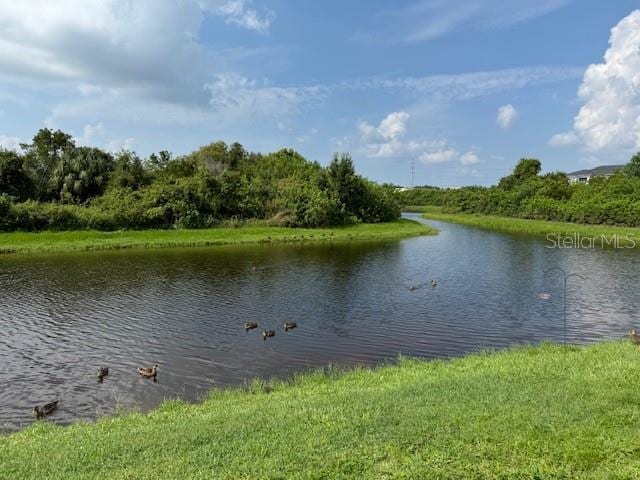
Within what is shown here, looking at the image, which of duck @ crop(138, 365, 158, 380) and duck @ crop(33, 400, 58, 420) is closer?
duck @ crop(33, 400, 58, 420)

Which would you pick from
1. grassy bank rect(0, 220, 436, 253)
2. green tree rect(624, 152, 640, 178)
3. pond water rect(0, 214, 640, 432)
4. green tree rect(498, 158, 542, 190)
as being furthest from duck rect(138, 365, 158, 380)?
green tree rect(624, 152, 640, 178)

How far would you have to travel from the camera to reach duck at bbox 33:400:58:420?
42.3 ft

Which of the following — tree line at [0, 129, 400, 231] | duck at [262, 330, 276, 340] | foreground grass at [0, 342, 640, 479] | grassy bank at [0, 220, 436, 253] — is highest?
tree line at [0, 129, 400, 231]

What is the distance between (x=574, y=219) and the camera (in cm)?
8150

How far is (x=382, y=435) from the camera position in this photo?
834 cm

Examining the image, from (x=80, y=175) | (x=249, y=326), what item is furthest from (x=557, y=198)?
(x=249, y=326)

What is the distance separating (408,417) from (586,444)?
289 centimetres

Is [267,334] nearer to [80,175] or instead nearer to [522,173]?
[80,175]

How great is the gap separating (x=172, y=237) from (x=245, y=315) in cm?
3314

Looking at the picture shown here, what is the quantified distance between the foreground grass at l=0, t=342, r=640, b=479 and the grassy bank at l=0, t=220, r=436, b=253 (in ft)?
131

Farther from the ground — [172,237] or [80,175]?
[80,175]

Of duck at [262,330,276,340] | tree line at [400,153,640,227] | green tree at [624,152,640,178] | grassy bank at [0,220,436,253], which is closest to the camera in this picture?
duck at [262,330,276,340]

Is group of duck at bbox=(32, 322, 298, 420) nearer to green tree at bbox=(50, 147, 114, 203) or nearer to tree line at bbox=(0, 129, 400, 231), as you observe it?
tree line at bbox=(0, 129, 400, 231)

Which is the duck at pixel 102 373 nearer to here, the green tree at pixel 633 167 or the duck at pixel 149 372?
the duck at pixel 149 372
